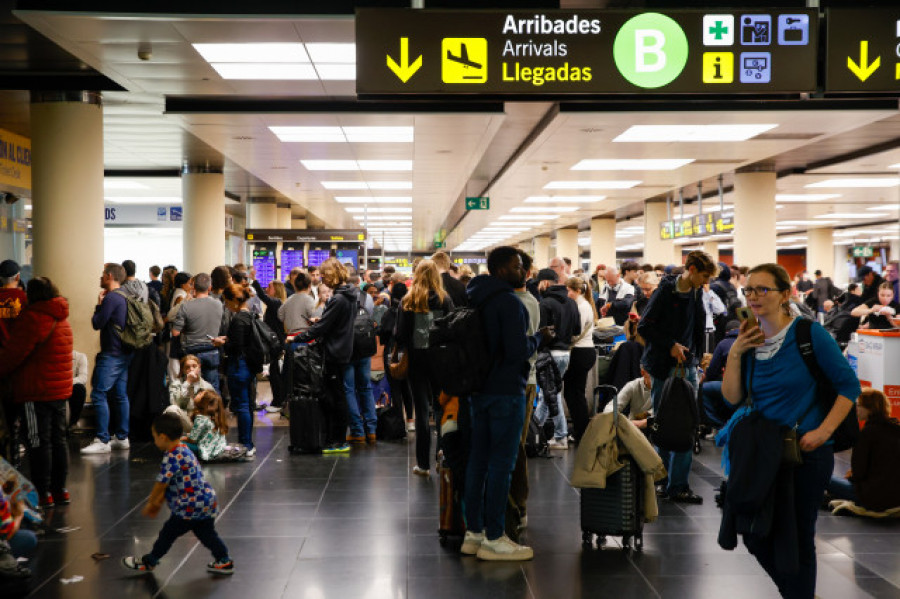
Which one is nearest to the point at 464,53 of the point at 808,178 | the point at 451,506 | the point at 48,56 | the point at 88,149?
the point at 451,506

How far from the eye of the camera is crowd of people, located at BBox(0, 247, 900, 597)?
366 centimetres

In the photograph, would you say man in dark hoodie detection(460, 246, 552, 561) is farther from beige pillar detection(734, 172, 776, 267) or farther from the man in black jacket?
beige pillar detection(734, 172, 776, 267)

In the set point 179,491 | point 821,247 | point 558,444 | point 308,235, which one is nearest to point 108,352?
point 179,491

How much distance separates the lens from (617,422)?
5.33 metres

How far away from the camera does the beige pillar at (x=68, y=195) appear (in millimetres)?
9328

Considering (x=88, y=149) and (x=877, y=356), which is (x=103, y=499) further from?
(x=877, y=356)

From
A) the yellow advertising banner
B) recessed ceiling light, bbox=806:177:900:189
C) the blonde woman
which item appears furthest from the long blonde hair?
recessed ceiling light, bbox=806:177:900:189

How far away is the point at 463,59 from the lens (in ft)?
17.6

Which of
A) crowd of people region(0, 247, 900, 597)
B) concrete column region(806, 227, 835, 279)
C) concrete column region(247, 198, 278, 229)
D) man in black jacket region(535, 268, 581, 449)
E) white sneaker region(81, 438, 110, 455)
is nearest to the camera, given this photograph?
crowd of people region(0, 247, 900, 597)

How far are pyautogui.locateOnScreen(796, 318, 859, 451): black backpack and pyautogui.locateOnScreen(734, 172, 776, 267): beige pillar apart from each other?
14375 millimetres

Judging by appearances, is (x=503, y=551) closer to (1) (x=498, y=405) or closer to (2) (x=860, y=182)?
(1) (x=498, y=405)

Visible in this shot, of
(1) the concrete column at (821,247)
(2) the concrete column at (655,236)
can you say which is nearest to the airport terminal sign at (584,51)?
(2) the concrete column at (655,236)

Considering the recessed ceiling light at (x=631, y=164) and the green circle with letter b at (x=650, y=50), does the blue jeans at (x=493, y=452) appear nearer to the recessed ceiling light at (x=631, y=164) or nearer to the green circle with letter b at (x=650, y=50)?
the green circle with letter b at (x=650, y=50)

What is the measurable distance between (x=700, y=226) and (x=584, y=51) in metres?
15.7
